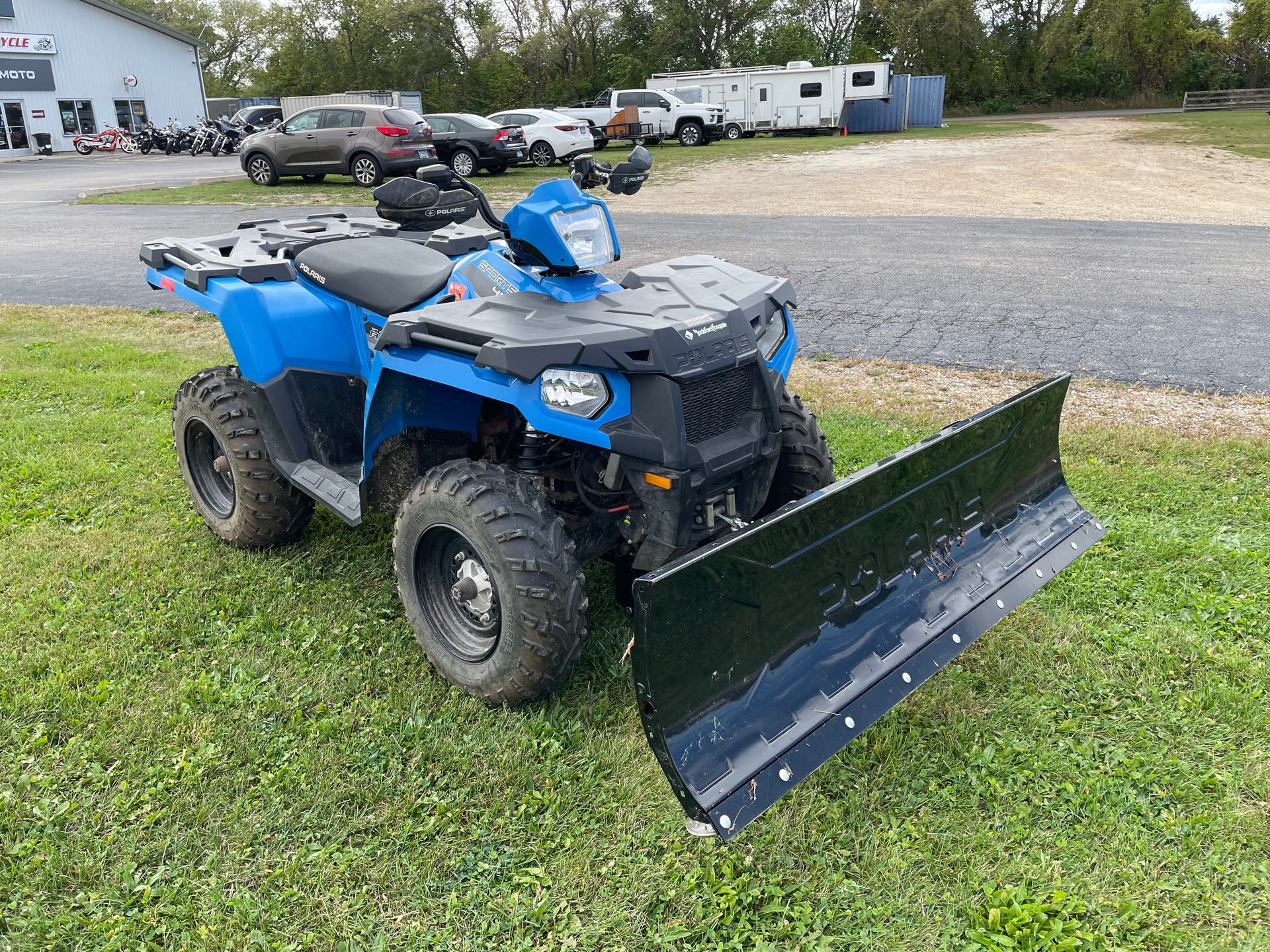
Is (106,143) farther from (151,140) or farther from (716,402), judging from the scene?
(716,402)

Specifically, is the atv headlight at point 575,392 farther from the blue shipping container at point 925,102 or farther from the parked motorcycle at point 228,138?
the blue shipping container at point 925,102

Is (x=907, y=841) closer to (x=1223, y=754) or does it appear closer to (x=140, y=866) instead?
(x=1223, y=754)

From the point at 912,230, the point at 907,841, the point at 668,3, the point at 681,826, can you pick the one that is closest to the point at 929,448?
the point at 907,841

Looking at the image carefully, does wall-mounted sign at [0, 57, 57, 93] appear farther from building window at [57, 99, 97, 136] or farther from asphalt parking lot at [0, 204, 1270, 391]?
asphalt parking lot at [0, 204, 1270, 391]

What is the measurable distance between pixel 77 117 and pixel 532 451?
1798 inches

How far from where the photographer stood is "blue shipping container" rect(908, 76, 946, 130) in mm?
38438

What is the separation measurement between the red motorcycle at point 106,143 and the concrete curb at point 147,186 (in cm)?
1835

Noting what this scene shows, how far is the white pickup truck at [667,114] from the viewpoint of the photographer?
3066 cm

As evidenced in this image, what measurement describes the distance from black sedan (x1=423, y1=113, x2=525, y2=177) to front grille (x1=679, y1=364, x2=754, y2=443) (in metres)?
18.5

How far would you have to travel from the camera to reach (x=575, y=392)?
2.76 m

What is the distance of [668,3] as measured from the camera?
157 ft

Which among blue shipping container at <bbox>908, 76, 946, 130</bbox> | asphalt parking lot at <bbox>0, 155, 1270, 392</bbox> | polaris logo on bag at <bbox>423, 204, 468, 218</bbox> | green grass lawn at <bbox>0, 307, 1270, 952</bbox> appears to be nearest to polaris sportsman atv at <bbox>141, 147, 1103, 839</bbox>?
polaris logo on bag at <bbox>423, 204, 468, 218</bbox>

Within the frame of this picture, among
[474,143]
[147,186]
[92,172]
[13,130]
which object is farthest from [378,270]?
[13,130]

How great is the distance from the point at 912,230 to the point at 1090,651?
32.8ft
